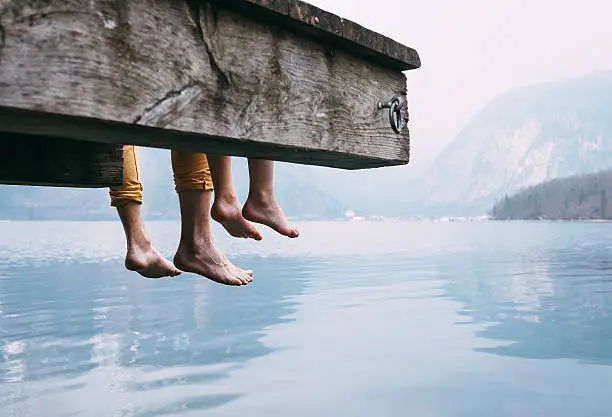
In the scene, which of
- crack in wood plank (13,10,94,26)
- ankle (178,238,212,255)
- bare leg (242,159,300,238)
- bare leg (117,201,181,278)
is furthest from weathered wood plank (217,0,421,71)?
bare leg (117,201,181,278)

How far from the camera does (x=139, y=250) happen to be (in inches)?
143

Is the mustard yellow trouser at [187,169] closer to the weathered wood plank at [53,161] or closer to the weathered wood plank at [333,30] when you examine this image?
the weathered wood plank at [53,161]

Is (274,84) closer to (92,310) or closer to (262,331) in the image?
(262,331)

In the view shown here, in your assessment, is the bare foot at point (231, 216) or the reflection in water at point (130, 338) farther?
the reflection in water at point (130, 338)

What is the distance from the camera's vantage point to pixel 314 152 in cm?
187

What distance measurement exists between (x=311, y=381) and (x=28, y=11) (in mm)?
10668

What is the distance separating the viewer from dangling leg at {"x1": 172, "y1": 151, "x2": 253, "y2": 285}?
3.20 m

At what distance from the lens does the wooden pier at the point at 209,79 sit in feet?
A: 4.25

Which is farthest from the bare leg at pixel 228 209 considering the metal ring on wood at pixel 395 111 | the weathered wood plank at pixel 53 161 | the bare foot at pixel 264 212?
the metal ring on wood at pixel 395 111

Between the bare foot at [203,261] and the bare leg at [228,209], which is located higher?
the bare leg at [228,209]

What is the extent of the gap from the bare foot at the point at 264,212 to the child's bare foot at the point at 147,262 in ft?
1.47

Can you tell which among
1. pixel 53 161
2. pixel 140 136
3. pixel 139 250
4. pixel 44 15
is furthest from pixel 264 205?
pixel 44 15

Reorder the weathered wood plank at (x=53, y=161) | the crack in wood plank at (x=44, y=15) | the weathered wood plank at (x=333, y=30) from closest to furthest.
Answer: the crack in wood plank at (x=44, y=15)
the weathered wood plank at (x=333, y=30)
the weathered wood plank at (x=53, y=161)

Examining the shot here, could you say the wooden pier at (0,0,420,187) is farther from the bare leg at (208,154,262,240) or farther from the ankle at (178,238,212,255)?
the ankle at (178,238,212,255)
